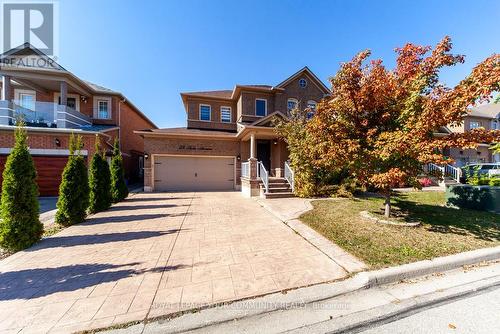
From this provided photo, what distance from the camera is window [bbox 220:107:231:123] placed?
16.8 m

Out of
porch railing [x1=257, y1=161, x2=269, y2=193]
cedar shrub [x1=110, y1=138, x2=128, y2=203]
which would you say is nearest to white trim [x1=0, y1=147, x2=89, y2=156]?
cedar shrub [x1=110, y1=138, x2=128, y2=203]

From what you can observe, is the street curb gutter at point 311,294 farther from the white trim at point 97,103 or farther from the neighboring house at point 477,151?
the neighboring house at point 477,151

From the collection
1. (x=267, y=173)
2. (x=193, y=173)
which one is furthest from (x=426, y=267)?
(x=193, y=173)

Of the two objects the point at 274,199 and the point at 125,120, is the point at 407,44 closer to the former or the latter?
the point at 274,199

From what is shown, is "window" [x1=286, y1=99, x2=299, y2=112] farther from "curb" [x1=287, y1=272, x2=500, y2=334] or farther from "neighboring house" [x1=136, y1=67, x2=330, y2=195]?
"curb" [x1=287, y1=272, x2=500, y2=334]

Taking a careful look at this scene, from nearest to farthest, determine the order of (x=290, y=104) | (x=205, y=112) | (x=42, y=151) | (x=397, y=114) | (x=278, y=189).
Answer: (x=397, y=114), (x=278, y=189), (x=42, y=151), (x=290, y=104), (x=205, y=112)

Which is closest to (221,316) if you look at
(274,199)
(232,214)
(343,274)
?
(343,274)

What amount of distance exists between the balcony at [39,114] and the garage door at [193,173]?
5.49 meters

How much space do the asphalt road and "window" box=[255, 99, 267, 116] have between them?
14.4 metres

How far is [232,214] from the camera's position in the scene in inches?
288

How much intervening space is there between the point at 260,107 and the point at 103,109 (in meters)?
12.0

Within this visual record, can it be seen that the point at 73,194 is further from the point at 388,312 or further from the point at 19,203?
the point at 388,312

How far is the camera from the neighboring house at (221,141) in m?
13.7

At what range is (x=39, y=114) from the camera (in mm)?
12180
